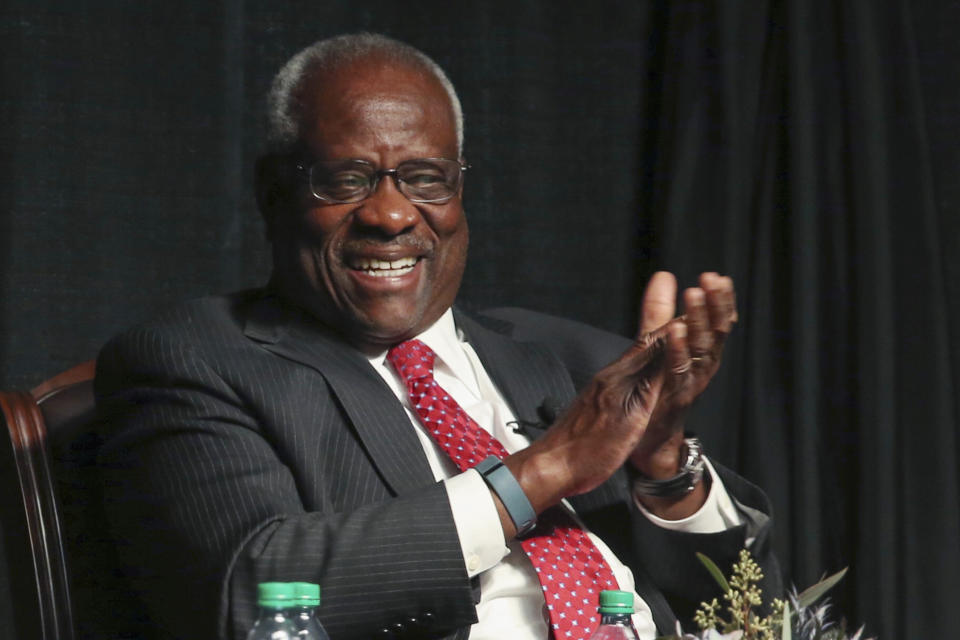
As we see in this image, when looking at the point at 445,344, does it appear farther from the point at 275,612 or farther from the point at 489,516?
the point at 275,612

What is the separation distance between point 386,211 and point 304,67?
0.27 metres

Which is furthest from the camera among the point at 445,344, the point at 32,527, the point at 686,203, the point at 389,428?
the point at 686,203

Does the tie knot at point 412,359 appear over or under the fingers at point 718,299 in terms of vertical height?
under

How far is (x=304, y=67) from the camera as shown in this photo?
1974 millimetres

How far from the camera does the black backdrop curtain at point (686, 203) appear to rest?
2.40 m

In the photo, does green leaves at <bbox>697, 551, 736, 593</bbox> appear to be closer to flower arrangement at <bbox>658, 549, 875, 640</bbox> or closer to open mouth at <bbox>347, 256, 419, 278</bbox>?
flower arrangement at <bbox>658, 549, 875, 640</bbox>

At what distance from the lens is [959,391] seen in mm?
2461

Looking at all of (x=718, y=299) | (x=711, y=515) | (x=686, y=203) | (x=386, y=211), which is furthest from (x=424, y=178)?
(x=686, y=203)

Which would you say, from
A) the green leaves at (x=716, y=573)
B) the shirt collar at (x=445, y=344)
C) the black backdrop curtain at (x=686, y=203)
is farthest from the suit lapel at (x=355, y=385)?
the black backdrop curtain at (x=686, y=203)

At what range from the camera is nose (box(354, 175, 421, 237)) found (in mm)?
1909

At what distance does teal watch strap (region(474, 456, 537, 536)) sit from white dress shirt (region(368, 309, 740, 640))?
1 centimetres

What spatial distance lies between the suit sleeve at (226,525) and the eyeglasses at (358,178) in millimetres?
330

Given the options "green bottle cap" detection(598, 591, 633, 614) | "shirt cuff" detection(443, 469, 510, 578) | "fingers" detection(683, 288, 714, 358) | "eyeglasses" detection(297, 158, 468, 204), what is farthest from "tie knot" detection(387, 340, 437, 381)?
"green bottle cap" detection(598, 591, 633, 614)

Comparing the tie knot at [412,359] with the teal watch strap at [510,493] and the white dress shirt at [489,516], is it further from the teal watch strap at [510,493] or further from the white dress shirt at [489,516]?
the teal watch strap at [510,493]
